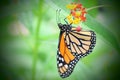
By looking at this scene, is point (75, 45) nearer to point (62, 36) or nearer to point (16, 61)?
point (62, 36)

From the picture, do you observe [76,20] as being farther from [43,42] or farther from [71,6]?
[43,42]

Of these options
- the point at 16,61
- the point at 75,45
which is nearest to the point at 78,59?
the point at 75,45

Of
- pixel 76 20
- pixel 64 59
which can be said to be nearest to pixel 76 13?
pixel 76 20

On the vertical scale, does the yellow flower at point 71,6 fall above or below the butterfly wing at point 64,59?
above

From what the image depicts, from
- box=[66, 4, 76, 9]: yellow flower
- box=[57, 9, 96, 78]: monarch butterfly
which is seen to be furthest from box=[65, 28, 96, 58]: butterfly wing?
box=[66, 4, 76, 9]: yellow flower

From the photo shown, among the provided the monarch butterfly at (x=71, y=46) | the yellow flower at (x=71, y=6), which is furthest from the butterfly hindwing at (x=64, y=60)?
the yellow flower at (x=71, y=6)

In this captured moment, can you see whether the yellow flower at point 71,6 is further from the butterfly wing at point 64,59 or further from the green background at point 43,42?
the butterfly wing at point 64,59
